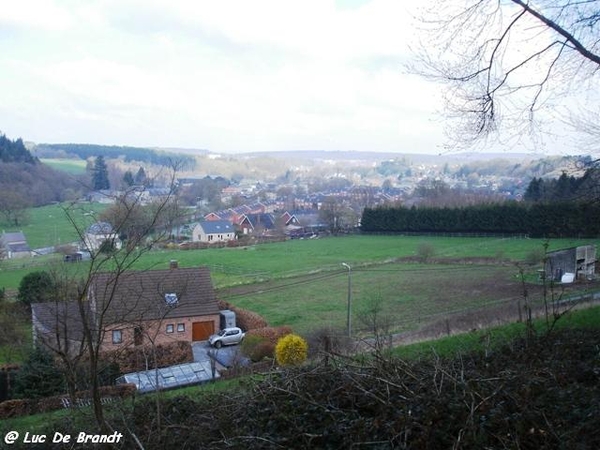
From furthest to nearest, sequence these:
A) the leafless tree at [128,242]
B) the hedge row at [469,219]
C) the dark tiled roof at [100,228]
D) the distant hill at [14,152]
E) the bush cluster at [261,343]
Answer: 1. the distant hill at [14,152]
2. the hedge row at [469,219]
3. the bush cluster at [261,343]
4. the dark tiled roof at [100,228]
5. the leafless tree at [128,242]

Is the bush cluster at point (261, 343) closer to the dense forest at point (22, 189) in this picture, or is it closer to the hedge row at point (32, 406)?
the hedge row at point (32, 406)

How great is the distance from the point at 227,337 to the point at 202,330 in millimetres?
1766

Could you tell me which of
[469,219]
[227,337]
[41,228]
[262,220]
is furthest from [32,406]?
[262,220]

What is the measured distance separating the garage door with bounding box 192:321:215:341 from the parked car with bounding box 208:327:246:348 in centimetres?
92

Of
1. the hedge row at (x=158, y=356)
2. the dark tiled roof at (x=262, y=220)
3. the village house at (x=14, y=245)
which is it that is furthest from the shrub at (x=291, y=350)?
the dark tiled roof at (x=262, y=220)

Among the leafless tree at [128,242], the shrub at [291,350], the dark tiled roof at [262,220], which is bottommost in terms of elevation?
the dark tiled roof at [262,220]

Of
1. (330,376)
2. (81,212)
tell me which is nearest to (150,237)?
(81,212)

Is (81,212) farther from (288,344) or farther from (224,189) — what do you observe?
(224,189)

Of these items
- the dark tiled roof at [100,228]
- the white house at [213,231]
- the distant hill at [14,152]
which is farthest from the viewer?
the white house at [213,231]

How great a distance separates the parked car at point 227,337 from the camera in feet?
57.7

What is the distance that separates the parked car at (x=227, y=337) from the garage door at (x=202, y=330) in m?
0.92

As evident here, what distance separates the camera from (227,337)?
17734 mm

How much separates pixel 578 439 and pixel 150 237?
183 inches

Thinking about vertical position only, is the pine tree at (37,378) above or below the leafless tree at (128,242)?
below
